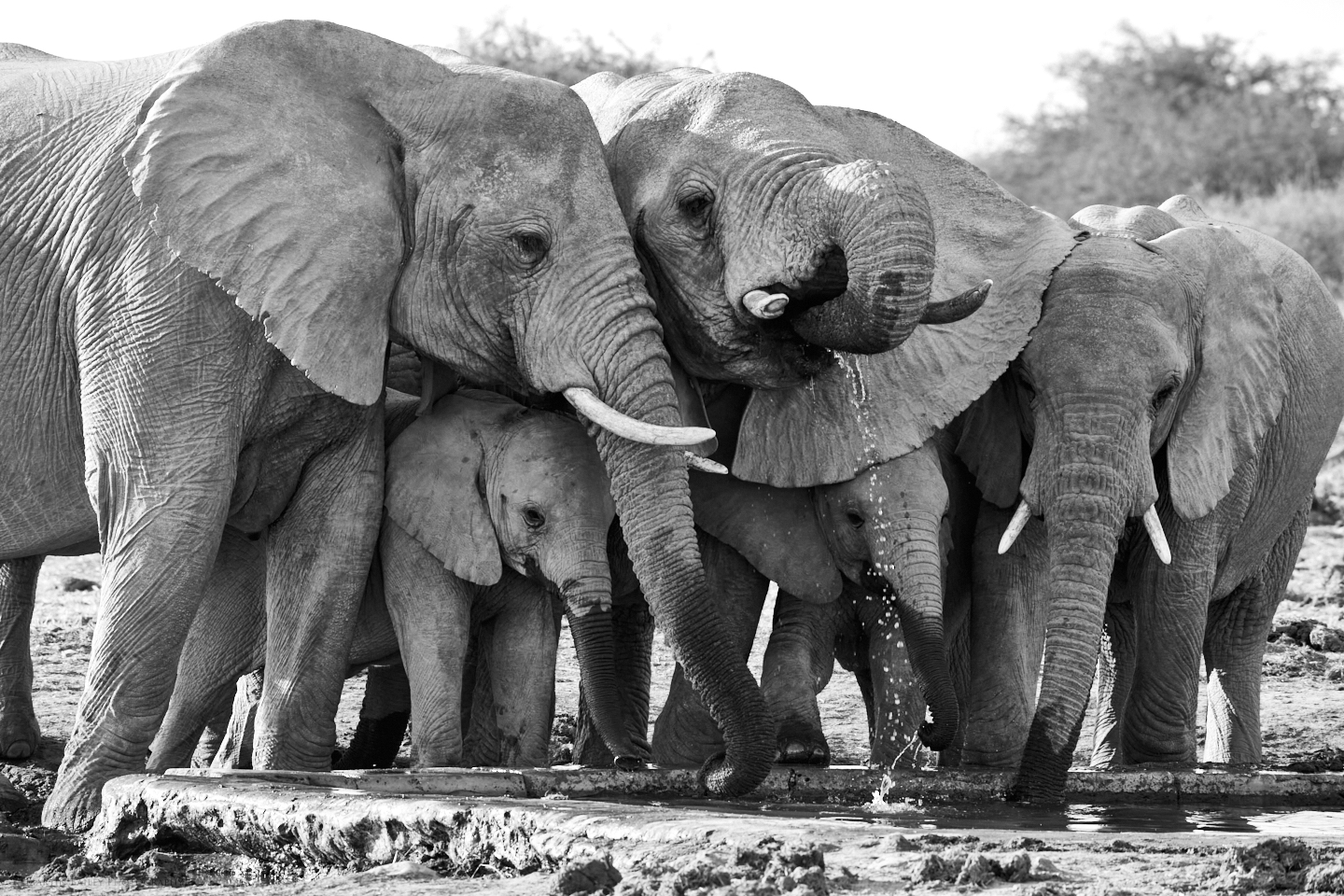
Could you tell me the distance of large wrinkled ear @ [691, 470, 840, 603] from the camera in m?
7.18

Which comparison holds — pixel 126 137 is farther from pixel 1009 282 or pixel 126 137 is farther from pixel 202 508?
pixel 1009 282

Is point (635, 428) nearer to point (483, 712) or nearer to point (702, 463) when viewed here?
point (702, 463)

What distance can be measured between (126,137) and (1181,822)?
3.48 metres

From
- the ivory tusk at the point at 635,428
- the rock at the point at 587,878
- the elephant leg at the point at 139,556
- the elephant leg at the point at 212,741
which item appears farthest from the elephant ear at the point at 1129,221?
the rock at the point at 587,878

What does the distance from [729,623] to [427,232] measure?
1563mm

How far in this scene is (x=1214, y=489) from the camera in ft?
24.0

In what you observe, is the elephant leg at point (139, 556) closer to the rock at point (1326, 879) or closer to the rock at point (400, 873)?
the rock at point (400, 873)

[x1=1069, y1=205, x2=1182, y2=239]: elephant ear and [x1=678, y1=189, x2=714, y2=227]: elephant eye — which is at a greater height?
[x1=1069, y1=205, x2=1182, y2=239]: elephant ear

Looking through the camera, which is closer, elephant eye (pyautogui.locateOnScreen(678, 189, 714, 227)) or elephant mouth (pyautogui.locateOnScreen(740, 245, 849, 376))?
elephant mouth (pyautogui.locateOnScreen(740, 245, 849, 376))

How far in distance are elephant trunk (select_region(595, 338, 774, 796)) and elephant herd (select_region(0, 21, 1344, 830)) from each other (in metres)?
0.01

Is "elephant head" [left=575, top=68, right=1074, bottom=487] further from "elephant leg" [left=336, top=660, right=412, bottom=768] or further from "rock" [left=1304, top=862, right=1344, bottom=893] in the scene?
"rock" [left=1304, top=862, right=1344, bottom=893]

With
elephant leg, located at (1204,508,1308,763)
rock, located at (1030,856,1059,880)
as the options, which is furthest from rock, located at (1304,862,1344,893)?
elephant leg, located at (1204,508,1308,763)

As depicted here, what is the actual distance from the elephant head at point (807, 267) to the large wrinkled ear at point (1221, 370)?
1.45 feet

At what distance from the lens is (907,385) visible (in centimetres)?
731
